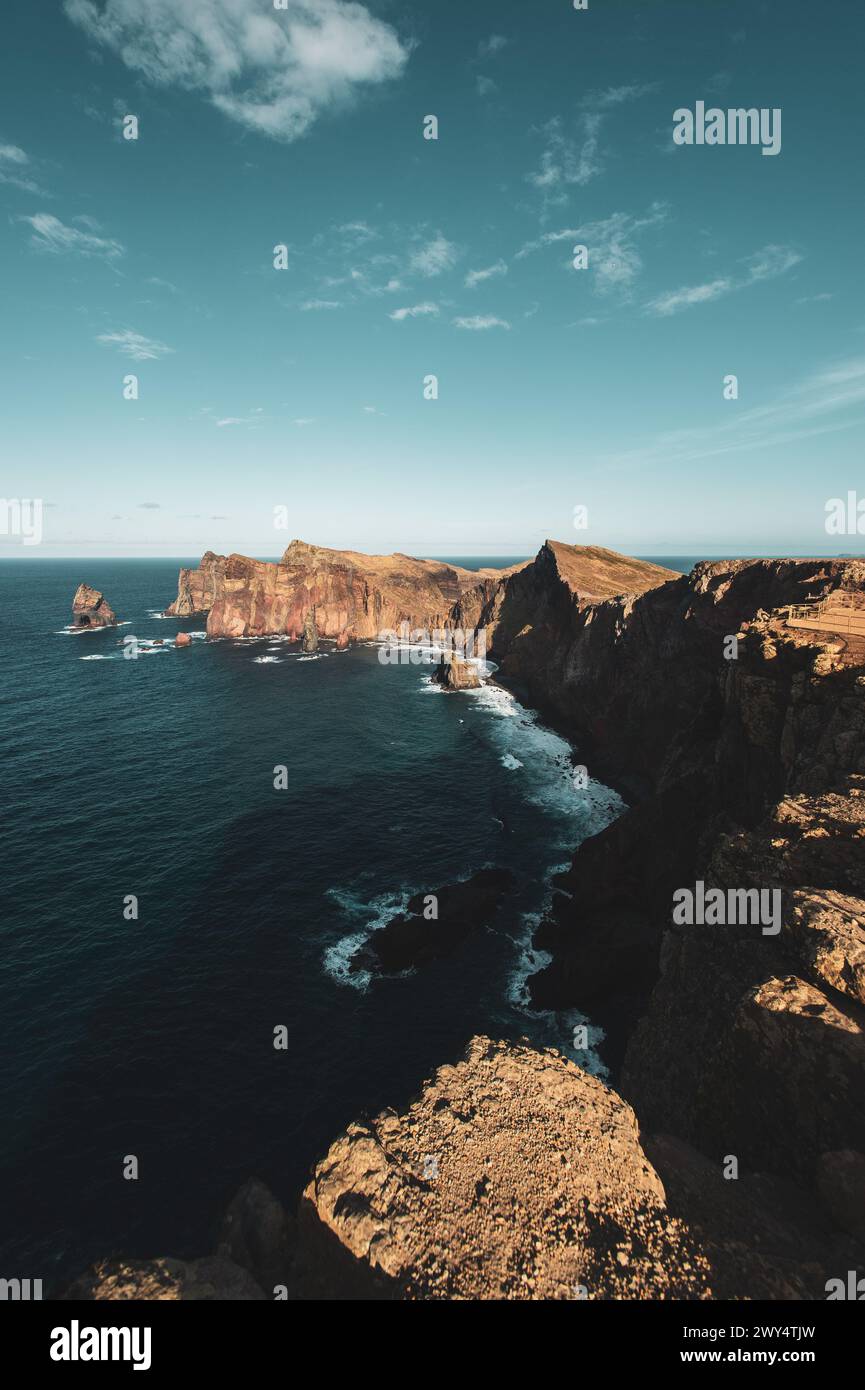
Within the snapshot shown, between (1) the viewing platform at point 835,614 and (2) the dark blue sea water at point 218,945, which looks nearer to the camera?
(2) the dark blue sea water at point 218,945

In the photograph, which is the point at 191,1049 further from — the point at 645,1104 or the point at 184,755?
the point at 184,755

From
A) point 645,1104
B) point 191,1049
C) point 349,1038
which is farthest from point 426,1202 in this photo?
point 191,1049

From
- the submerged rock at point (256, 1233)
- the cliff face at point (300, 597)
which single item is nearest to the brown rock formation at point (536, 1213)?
the submerged rock at point (256, 1233)

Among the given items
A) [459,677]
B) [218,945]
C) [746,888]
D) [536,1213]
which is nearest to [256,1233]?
[536,1213]

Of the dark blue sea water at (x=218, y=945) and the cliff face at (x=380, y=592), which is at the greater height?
the cliff face at (x=380, y=592)

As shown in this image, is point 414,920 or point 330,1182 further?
point 414,920

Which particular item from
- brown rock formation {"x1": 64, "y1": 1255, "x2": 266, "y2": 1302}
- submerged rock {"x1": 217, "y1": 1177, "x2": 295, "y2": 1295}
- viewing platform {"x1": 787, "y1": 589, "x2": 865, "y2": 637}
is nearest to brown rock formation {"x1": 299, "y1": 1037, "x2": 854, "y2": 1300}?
brown rock formation {"x1": 64, "y1": 1255, "x2": 266, "y2": 1302}

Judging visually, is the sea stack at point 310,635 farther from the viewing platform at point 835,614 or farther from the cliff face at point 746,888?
the viewing platform at point 835,614
